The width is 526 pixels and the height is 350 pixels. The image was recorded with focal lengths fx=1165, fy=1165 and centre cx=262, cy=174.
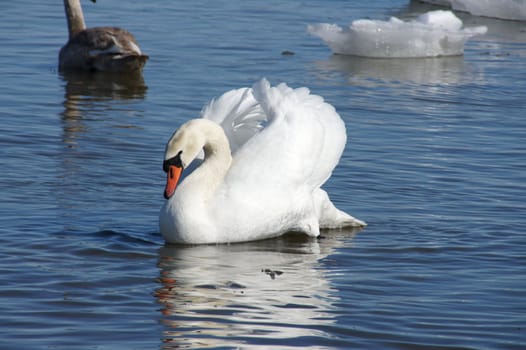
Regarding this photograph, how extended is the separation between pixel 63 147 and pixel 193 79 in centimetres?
337

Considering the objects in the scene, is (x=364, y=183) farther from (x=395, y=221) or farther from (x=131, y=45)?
(x=131, y=45)

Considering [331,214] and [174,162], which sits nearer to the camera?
[174,162]

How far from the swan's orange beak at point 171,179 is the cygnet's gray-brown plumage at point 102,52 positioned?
7071 mm

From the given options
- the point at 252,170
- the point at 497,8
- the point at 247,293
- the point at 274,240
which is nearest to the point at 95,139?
the point at 274,240

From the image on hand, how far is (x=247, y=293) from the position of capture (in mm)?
6609

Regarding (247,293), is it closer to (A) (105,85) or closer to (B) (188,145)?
(B) (188,145)

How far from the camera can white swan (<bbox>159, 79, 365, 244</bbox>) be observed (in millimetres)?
7617

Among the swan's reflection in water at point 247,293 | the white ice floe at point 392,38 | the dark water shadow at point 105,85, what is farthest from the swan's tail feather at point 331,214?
the white ice floe at point 392,38

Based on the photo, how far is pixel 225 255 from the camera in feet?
24.7

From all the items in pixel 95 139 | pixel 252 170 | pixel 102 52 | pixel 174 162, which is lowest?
pixel 95 139

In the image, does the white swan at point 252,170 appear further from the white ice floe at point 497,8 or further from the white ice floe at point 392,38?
the white ice floe at point 497,8

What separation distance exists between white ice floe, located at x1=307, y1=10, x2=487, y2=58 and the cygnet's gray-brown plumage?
98.0 inches

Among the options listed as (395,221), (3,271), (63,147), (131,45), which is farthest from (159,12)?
(3,271)

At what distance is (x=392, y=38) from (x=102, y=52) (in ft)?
12.6
